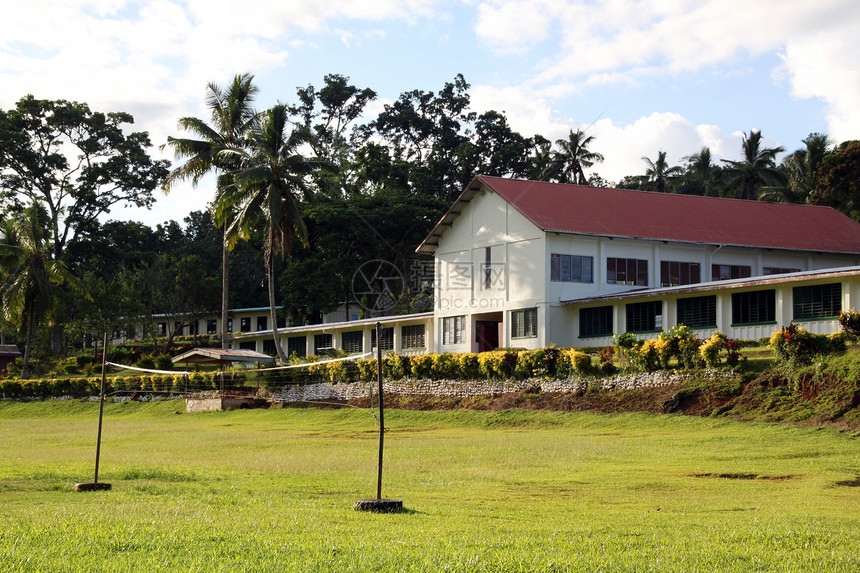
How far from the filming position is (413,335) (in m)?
48.7

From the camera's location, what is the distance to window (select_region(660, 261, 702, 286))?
4131 cm

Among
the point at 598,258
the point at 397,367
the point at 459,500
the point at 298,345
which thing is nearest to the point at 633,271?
the point at 598,258

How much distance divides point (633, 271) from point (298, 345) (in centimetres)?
2447

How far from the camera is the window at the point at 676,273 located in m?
41.3

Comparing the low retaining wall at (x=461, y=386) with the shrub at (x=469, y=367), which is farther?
the shrub at (x=469, y=367)

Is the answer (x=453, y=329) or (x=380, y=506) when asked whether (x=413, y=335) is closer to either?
(x=453, y=329)

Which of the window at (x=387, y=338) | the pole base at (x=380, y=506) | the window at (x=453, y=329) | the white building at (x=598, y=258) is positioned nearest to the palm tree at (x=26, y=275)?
the window at (x=387, y=338)

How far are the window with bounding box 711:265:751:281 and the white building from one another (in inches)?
1.8

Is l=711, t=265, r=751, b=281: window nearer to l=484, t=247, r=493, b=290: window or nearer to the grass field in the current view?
l=484, t=247, r=493, b=290: window

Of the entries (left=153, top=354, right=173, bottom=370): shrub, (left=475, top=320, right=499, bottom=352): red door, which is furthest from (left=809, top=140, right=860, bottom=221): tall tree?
(left=153, top=354, right=173, bottom=370): shrub

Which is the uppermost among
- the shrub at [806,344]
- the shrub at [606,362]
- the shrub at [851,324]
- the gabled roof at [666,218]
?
the gabled roof at [666,218]

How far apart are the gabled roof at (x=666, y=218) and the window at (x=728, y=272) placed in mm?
1256

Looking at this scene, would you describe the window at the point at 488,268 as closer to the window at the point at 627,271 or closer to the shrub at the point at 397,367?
the window at the point at 627,271

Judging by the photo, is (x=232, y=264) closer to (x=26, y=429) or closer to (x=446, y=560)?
(x=26, y=429)
